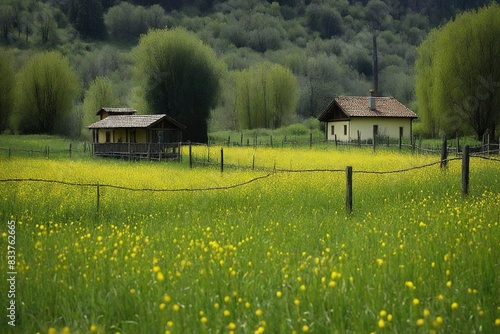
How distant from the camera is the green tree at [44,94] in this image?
6078 cm

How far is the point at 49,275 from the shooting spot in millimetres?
7367

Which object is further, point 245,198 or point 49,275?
point 245,198

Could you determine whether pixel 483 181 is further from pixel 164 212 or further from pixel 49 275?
pixel 49 275

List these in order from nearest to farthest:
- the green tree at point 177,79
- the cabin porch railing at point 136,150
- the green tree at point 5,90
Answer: the cabin porch railing at point 136,150 < the green tree at point 5,90 < the green tree at point 177,79

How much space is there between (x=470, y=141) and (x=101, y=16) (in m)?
169

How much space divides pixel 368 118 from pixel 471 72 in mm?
14065

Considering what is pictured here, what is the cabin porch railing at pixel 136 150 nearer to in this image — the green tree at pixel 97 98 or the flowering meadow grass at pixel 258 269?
the flowering meadow grass at pixel 258 269

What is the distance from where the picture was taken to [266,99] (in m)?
83.9

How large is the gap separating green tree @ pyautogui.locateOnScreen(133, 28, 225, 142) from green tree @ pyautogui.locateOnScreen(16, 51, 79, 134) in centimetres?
1376

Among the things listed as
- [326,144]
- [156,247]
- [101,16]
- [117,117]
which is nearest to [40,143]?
[117,117]

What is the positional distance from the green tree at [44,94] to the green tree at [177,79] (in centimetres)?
1376

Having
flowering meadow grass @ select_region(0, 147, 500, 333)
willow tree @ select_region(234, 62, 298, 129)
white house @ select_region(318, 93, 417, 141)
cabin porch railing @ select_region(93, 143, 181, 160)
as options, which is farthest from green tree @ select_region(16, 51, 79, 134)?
flowering meadow grass @ select_region(0, 147, 500, 333)

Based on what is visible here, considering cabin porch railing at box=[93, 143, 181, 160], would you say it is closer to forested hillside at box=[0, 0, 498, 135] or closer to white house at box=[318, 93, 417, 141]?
forested hillside at box=[0, 0, 498, 135]

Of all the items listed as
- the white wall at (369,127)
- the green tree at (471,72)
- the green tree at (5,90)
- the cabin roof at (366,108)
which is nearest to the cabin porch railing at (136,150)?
A: the green tree at (5,90)
